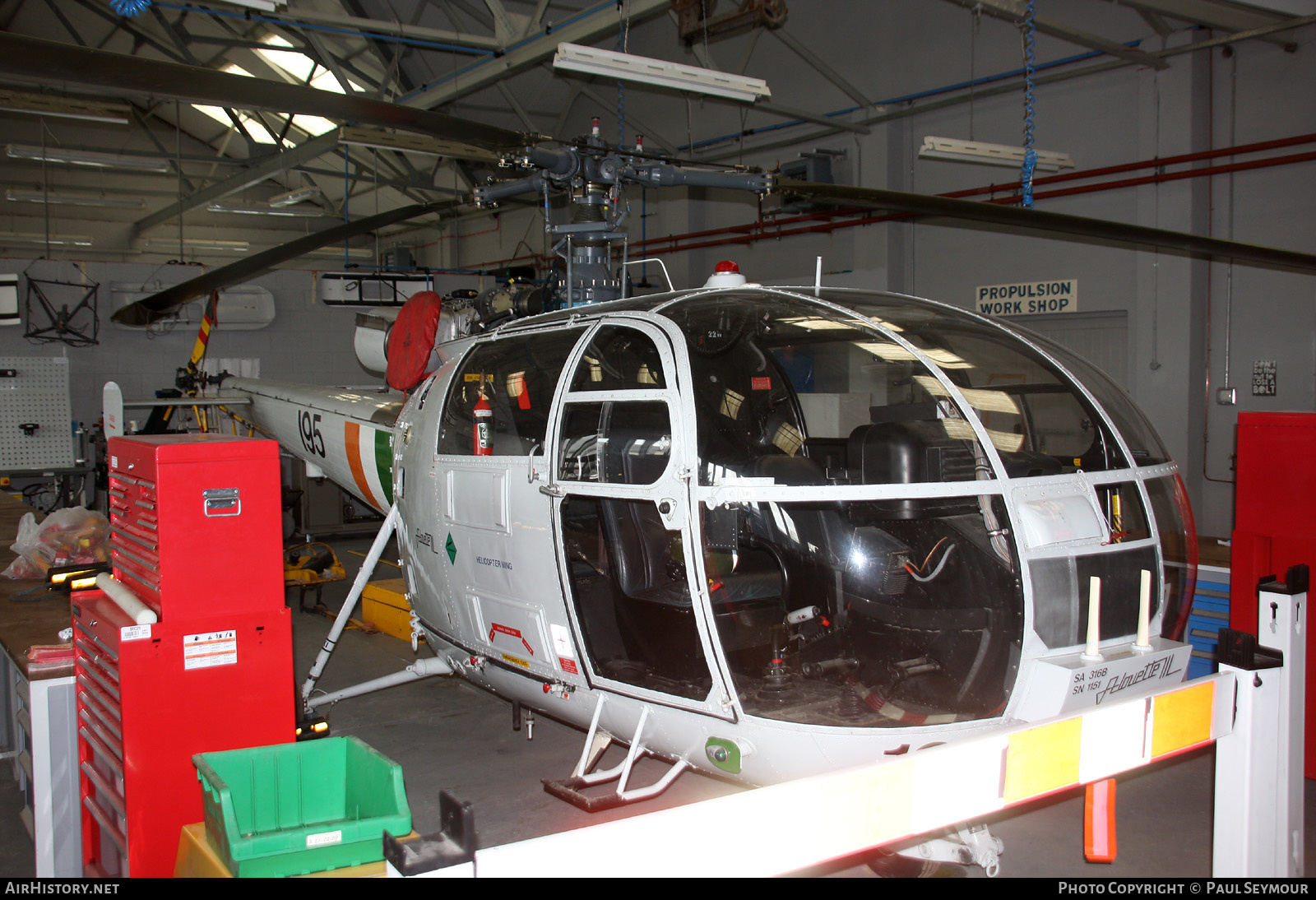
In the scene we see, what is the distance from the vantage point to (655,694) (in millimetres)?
2928

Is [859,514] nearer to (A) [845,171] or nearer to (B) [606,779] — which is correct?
(B) [606,779]

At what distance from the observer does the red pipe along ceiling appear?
8.27 metres

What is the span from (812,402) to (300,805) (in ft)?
9.21

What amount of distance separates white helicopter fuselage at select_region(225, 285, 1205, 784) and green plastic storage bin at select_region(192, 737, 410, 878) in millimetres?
979

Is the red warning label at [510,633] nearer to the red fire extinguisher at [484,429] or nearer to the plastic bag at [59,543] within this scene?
the red fire extinguisher at [484,429]

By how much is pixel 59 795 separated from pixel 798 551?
257cm

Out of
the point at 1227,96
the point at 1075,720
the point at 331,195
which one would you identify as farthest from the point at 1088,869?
the point at 331,195

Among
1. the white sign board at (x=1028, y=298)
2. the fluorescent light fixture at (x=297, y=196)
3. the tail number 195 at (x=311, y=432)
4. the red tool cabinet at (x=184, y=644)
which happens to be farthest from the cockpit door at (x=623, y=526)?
the fluorescent light fixture at (x=297, y=196)

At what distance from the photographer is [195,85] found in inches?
112

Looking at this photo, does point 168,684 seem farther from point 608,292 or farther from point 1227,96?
point 1227,96

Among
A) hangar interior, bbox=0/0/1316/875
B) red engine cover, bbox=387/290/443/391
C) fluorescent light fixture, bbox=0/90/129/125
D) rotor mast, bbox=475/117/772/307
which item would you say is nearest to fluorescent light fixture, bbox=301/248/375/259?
hangar interior, bbox=0/0/1316/875

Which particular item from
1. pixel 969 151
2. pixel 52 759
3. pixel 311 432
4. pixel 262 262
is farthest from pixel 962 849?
Answer: pixel 969 151

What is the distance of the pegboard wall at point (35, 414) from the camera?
10.4 metres

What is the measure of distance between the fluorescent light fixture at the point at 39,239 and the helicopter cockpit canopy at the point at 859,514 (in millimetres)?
18495
